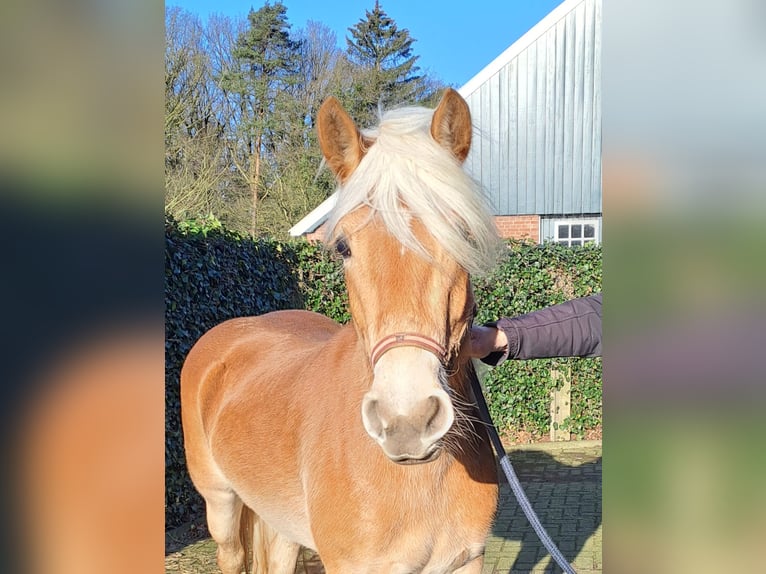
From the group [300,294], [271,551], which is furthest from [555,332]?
[300,294]

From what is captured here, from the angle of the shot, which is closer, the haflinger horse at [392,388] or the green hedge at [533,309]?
the haflinger horse at [392,388]

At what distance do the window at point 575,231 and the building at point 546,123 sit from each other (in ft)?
0.06

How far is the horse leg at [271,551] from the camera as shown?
3.64m

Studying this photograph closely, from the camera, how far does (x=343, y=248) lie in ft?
6.23

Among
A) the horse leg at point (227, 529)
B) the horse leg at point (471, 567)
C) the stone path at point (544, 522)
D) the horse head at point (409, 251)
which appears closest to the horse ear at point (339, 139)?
the horse head at point (409, 251)

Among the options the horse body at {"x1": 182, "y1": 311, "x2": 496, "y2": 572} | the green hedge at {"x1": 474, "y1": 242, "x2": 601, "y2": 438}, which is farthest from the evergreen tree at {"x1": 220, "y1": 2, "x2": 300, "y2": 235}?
the horse body at {"x1": 182, "y1": 311, "x2": 496, "y2": 572}

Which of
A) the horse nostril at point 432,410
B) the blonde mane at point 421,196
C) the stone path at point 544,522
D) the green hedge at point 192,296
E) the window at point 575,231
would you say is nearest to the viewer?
the horse nostril at point 432,410

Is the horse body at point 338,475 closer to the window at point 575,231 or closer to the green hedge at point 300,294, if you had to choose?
the green hedge at point 300,294

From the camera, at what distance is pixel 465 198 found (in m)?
1.84

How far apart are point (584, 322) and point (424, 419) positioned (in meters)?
0.87

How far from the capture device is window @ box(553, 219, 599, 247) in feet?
42.1
